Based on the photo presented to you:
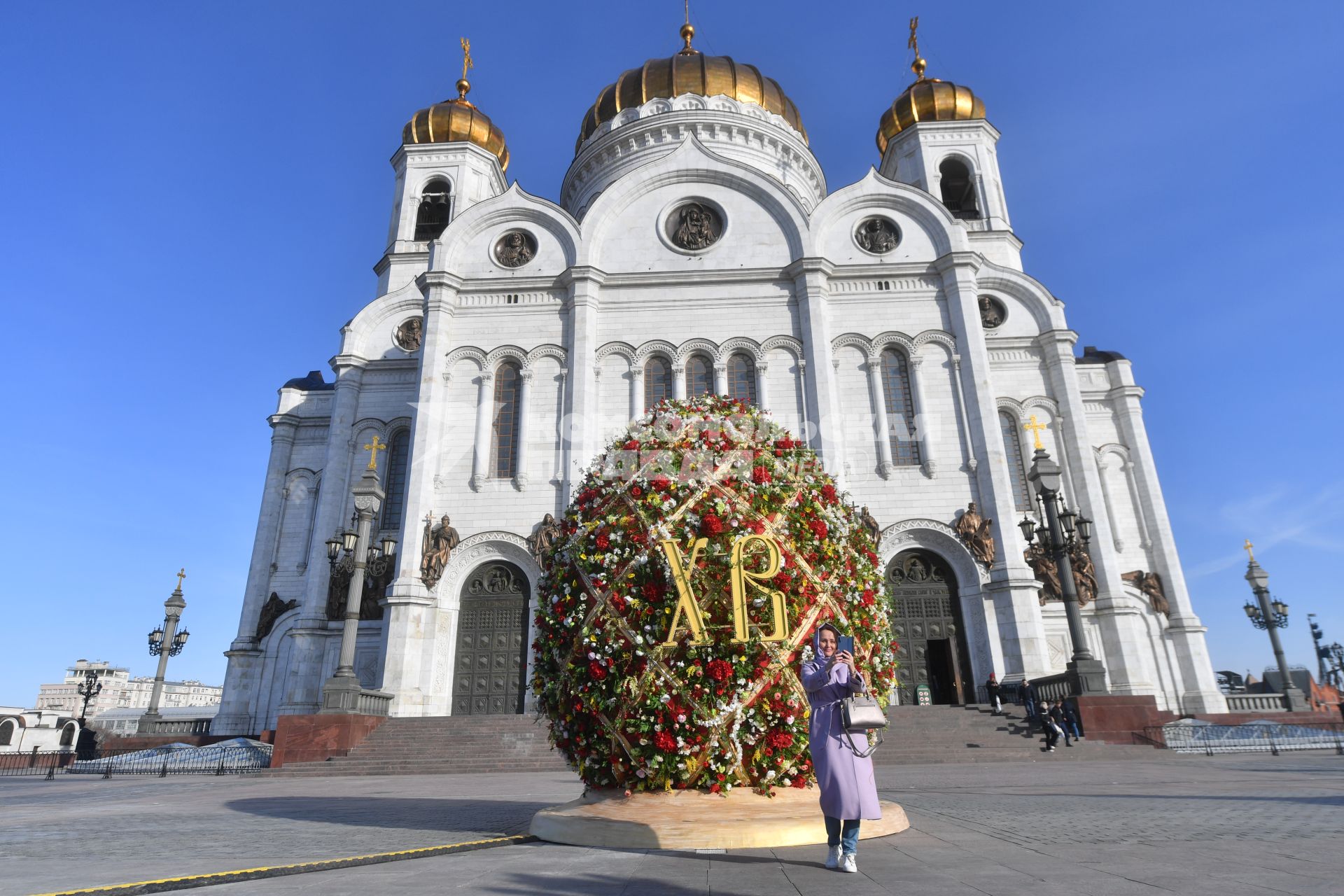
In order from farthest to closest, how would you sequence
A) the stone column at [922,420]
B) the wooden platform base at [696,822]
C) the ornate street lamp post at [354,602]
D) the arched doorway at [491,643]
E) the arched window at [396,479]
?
the arched window at [396,479] → the stone column at [922,420] → the arched doorway at [491,643] → the ornate street lamp post at [354,602] → the wooden platform base at [696,822]

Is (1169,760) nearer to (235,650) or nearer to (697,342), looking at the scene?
(697,342)

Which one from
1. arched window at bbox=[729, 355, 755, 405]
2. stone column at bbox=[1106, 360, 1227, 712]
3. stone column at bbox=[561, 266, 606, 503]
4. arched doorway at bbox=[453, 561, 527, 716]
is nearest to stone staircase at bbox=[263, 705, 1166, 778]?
arched doorway at bbox=[453, 561, 527, 716]

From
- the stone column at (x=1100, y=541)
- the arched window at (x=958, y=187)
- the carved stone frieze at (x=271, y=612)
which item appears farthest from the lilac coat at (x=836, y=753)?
the arched window at (x=958, y=187)

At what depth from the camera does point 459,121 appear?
100 feet

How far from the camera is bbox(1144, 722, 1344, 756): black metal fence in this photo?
50.3 ft

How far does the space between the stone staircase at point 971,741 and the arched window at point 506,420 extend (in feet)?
39.1

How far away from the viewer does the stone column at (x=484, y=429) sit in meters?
20.8

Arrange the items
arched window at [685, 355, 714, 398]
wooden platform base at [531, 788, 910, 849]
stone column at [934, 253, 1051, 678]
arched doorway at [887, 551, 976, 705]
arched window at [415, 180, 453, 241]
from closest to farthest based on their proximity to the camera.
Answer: wooden platform base at [531, 788, 910, 849] → stone column at [934, 253, 1051, 678] → arched doorway at [887, 551, 976, 705] → arched window at [685, 355, 714, 398] → arched window at [415, 180, 453, 241]

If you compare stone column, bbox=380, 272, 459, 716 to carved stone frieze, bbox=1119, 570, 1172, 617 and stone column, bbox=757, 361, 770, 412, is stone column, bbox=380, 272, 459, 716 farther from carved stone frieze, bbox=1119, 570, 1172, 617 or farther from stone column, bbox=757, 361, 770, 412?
carved stone frieze, bbox=1119, 570, 1172, 617

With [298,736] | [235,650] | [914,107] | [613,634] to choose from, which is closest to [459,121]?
[914,107]

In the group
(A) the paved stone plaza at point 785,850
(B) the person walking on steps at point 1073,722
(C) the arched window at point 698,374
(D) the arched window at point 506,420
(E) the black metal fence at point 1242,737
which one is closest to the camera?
(A) the paved stone plaza at point 785,850

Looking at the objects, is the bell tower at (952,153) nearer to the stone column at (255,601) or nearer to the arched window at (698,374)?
the arched window at (698,374)

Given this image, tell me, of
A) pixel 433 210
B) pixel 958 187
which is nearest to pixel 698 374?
pixel 433 210

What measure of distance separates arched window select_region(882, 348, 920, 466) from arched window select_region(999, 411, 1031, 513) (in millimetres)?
2494
